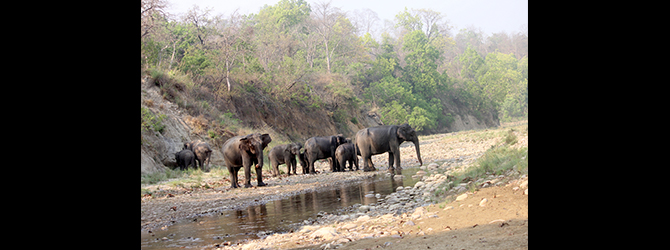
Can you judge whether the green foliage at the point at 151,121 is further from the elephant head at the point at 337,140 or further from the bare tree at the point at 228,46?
the bare tree at the point at 228,46

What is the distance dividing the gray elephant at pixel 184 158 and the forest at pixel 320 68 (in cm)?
619

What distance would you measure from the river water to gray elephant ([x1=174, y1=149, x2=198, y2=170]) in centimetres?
877

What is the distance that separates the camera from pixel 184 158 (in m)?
19.0

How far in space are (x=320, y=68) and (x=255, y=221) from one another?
44942mm

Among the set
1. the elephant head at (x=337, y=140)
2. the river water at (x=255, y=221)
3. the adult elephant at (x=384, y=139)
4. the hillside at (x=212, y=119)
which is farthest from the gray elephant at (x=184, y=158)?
the river water at (x=255, y=221)

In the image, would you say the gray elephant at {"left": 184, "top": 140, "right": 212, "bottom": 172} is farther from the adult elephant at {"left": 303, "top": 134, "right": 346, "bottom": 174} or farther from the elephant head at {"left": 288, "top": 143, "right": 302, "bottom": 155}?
the adult elephant at {"left": 303, "top": 134, "right": 346, "bottom": 174}

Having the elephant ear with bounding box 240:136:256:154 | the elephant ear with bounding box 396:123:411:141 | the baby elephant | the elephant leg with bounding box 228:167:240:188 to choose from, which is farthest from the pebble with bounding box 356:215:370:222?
the baby elephant

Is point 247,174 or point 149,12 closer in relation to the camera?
point 247,174

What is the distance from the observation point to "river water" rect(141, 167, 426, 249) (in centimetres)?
683

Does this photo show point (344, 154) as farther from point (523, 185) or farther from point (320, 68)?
point (320, 68)

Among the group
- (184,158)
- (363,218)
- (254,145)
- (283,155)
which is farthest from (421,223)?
(184,158)

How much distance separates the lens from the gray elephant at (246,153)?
44.2ft
